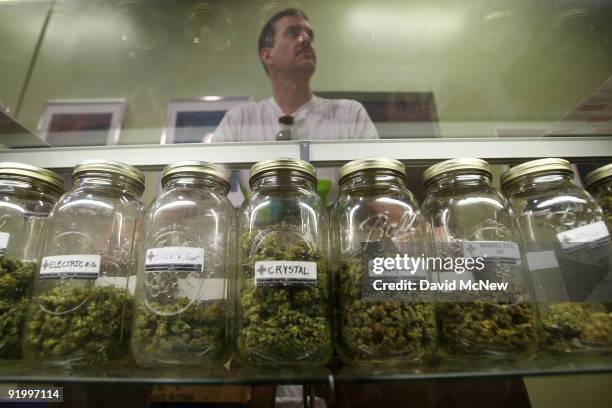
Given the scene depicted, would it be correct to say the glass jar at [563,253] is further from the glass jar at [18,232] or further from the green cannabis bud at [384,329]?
the glass jar at [18,232]

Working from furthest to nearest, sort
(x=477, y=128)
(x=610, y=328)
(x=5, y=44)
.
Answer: (x=477, y=128) → (x=5, y=44) → (x=610, y=328)

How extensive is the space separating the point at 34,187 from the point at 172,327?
1.52 ft

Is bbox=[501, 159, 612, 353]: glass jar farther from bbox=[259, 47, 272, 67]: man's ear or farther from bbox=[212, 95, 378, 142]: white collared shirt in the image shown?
bbox=[259, 47, 272, 67]: man's ear

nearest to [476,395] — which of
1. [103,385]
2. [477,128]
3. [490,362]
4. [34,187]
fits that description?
[490,362]

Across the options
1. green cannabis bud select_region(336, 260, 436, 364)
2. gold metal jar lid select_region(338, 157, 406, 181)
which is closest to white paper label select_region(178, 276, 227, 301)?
green cannabis bud select_region(336, 260, 436, 364)

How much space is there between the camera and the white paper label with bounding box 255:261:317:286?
542mm

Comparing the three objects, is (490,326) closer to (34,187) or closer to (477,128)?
(477,128)

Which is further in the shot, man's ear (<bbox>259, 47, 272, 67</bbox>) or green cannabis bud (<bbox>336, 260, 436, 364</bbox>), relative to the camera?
man's ear (<bbox>259, 47, 272, 67</bbox>)

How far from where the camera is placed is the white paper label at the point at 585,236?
2.20 ft

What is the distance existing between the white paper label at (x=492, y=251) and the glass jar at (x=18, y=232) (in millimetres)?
787

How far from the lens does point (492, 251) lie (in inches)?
23.9

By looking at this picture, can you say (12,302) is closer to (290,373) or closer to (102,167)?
(102,167)

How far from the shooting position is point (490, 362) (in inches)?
22.0

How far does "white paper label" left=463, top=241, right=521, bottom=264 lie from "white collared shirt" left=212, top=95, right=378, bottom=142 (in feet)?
1.62
